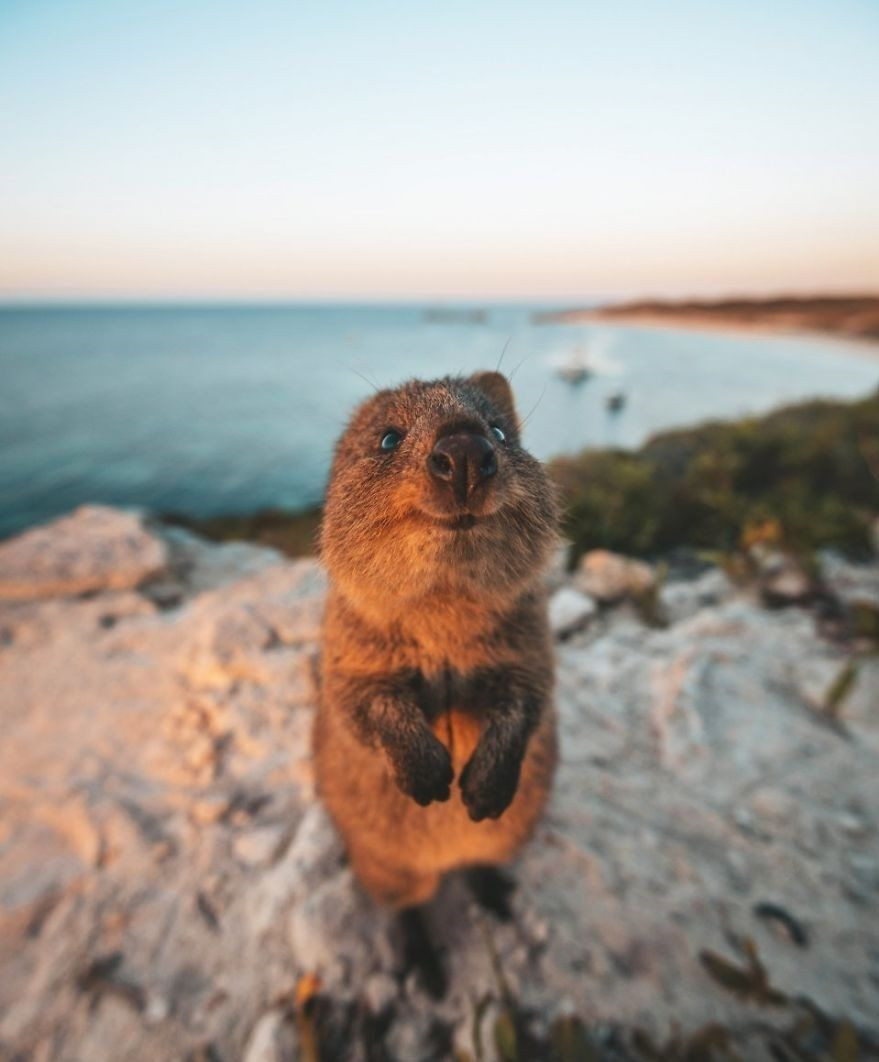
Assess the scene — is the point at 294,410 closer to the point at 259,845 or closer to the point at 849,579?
the point at 849,579

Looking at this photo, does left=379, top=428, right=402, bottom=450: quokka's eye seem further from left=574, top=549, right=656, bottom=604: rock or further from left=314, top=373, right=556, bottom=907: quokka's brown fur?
left=574, top=549, right=656, bottom=604: rock

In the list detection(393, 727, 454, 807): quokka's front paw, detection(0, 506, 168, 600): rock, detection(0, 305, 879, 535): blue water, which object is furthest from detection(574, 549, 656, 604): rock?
detection(0, 506, 168, 600): rock

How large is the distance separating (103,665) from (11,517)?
10.3 m

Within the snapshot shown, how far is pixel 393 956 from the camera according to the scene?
264 cm

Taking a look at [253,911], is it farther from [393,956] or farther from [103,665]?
[103,665]

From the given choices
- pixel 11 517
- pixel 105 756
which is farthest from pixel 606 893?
pixel 11 517

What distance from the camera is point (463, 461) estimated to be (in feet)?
4.83

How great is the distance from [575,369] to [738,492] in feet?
12.2

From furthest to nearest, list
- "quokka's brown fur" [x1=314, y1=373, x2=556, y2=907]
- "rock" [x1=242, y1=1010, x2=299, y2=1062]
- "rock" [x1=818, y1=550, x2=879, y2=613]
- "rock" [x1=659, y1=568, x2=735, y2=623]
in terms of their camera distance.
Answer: "rock" [x1=659, y1=568, x2=735, y2=623], "rock" [x1=818, y1=550, x2=879, y2=613], "rock" [x1=242, y1=1010, x2=299, y2=1062], "quokka's brown fur" [x1=314, y1=373, x2=556, y2=907]

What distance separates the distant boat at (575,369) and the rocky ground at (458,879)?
5397 mm

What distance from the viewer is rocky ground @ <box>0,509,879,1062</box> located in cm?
238

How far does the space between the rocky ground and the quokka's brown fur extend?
0.47 meters

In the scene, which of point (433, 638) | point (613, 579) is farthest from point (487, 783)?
point (613, 579)

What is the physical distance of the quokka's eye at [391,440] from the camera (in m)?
2.00
